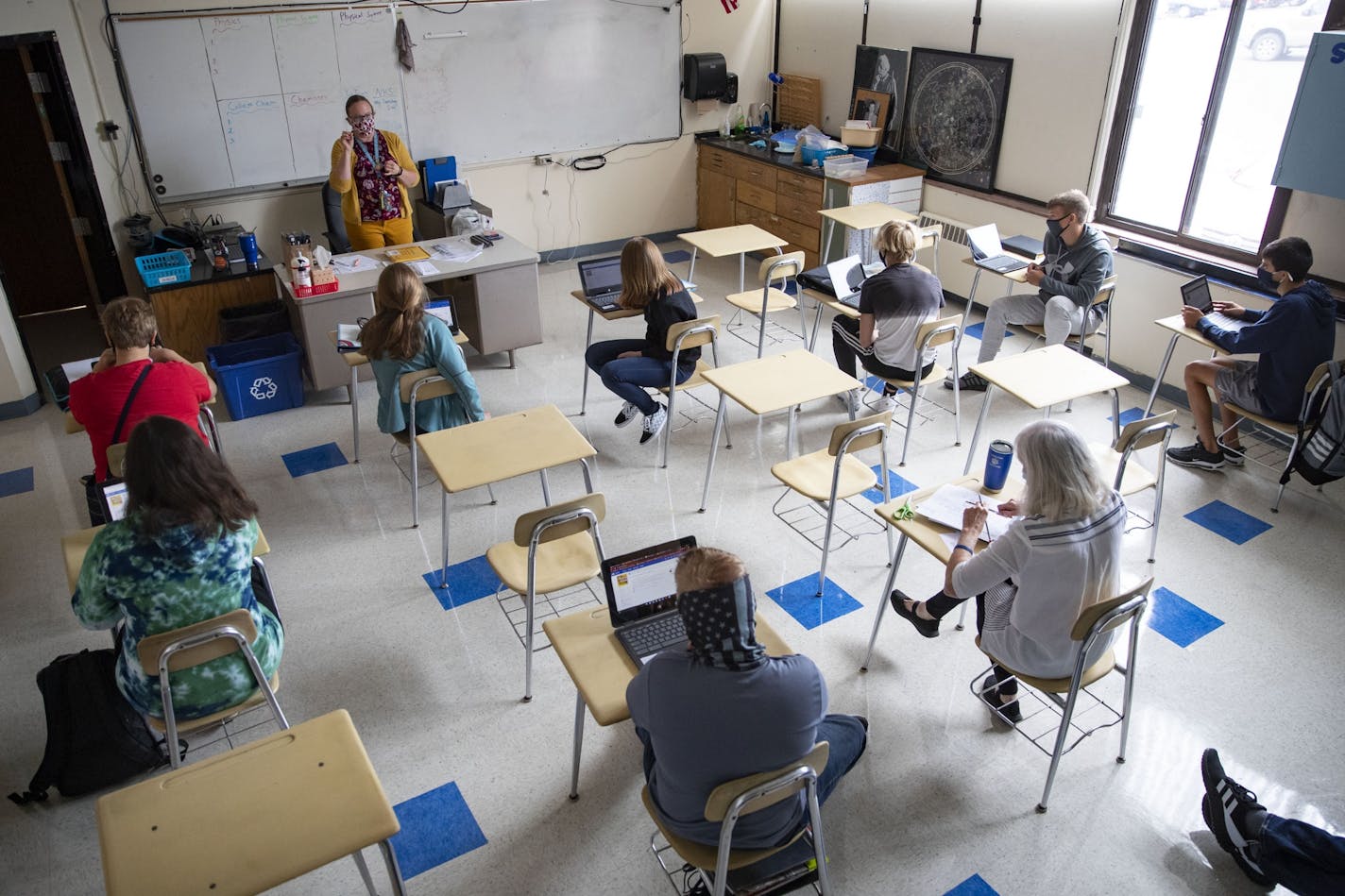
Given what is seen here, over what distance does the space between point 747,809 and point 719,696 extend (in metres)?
0.30

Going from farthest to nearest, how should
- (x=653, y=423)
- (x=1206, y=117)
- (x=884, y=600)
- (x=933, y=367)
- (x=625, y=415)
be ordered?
(x=1206, y=117) < (x=625, y=415) < (x=653, y=423) < (x=933, y=367) < (x=884, y=600)

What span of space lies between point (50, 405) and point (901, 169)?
6047mm

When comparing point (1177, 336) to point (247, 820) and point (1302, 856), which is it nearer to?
point (1302, 856)

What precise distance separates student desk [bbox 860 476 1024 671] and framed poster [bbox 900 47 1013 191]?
13.1 feet

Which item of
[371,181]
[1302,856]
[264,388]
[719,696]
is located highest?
[371,181]

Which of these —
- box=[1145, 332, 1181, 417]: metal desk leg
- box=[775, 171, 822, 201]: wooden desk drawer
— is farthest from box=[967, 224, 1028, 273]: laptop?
box=[775, 171, 822, 201]: wooden desk drawer

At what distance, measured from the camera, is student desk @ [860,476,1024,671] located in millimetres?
3020

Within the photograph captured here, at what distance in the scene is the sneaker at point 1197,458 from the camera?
15.7 ft

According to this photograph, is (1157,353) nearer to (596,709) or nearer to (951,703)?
(951,703)

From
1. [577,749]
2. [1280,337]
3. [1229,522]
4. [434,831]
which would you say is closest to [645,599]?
[577,749]

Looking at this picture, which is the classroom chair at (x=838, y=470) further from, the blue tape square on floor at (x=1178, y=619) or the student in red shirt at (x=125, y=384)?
the student in red shirt at (x=125, y=384)

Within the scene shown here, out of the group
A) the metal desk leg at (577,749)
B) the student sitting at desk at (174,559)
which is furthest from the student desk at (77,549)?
the metal desk leg at (577,749)

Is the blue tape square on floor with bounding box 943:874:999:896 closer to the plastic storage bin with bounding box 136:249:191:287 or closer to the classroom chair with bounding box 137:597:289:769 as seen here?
the classroom chair with bounding box 137:597:289:769

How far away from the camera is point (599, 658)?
258 centimetres
